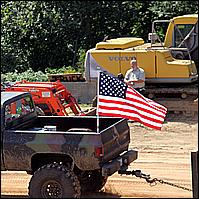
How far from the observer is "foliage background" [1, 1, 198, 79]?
29.2 m

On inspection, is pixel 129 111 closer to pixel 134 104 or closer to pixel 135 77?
pixel 134 104

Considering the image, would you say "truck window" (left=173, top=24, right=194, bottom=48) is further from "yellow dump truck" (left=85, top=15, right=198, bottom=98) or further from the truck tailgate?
the truck tailgate

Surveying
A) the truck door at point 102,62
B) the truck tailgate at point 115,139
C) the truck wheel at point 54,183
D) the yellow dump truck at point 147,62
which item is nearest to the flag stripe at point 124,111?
the truck tailgate at point 115,139

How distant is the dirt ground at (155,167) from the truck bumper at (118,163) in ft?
Result: 2.07

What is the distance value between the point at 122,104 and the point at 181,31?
1093 cm

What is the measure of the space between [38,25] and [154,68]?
11.4 meters

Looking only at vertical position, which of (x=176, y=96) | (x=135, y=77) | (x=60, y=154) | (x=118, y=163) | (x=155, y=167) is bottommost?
(x=155, y=167)

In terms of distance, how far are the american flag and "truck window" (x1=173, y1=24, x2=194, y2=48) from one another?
10.4 metres

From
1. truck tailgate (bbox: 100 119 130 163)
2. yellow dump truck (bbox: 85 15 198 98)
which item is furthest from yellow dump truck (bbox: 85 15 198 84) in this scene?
truck tailgate (bbox: 100 119 130 163)

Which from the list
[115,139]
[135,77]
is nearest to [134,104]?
[115,139]

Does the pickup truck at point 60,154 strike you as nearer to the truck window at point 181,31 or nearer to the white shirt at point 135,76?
the white shirt at point 135,76

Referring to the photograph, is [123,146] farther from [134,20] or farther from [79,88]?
[134,20]

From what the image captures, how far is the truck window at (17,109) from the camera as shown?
386 inches

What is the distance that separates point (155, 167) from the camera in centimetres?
1226
